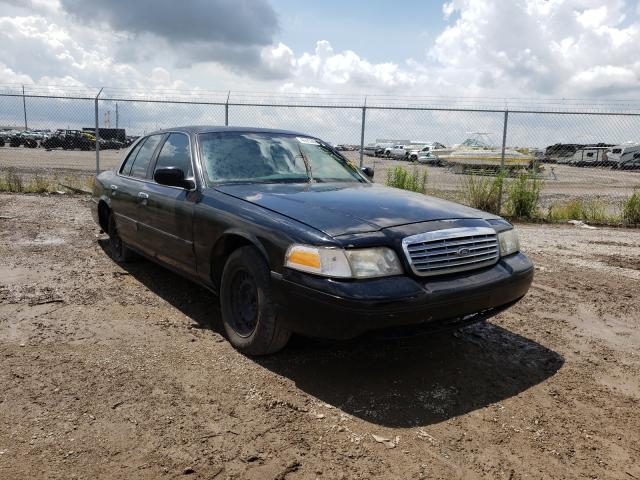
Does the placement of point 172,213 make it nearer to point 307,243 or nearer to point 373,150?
point 307,243

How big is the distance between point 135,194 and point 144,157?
0.47 meters

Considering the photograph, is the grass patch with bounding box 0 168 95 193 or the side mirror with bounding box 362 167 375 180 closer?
the side mirror with bounding box 362 167 375 180

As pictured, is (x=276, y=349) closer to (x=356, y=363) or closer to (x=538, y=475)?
(x=356, y=363)

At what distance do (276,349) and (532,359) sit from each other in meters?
1.75

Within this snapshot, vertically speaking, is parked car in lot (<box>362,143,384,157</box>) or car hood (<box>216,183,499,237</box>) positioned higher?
parked car in lot (<box>362,143,384,157</box>)

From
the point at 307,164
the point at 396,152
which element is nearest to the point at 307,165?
the point at 307,164

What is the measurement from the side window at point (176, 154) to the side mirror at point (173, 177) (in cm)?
18

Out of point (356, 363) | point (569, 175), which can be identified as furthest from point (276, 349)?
point (569, 175)

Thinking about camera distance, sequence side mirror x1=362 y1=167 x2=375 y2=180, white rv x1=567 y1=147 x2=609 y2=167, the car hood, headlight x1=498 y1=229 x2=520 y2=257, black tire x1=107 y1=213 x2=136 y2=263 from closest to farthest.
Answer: the car hood → headlight x1=498 y1=229 x2=520 y2=257 → side mirror x1=362 y1=167 x2=375 y2=180 → black tire x1=107 y1=213 x2=136 y2=263 → white rv x1=567 y1=147 x2=609 y2=167

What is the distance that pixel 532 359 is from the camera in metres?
3.64

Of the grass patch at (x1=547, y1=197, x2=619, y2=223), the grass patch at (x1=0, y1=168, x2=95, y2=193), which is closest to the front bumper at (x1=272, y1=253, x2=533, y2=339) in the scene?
the grass patch at (x1=547, y1=197, x2=619, y2=223)

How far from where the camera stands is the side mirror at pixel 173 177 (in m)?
3.93

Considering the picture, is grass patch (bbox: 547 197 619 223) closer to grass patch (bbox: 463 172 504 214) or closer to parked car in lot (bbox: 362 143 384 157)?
grass patch (bbox: 463 172 504 214)

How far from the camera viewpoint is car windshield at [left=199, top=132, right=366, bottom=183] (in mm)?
4102
